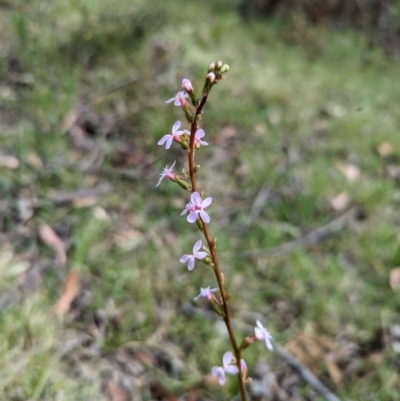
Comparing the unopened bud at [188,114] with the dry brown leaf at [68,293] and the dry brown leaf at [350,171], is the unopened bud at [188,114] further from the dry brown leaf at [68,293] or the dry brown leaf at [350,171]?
the dry brown leaf at [350,171]

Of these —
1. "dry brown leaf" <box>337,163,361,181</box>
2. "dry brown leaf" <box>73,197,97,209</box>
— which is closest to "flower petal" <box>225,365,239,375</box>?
"dry brown leaf" <box>73,197,97,209</box>

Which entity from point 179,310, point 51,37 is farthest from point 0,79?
point 179,310

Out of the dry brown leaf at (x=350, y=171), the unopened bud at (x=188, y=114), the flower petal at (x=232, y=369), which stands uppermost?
the dry brown leaf at (x=350, y=171)

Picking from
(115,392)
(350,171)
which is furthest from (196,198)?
(350,171)

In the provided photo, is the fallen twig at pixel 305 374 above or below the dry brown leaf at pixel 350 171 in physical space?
below

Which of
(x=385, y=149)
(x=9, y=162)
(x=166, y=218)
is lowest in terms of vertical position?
(x=166, y=218)

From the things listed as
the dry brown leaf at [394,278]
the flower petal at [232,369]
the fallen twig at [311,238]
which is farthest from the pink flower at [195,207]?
the dry brown leaf at [394,278]

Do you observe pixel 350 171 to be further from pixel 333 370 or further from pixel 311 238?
pixel 333 370
